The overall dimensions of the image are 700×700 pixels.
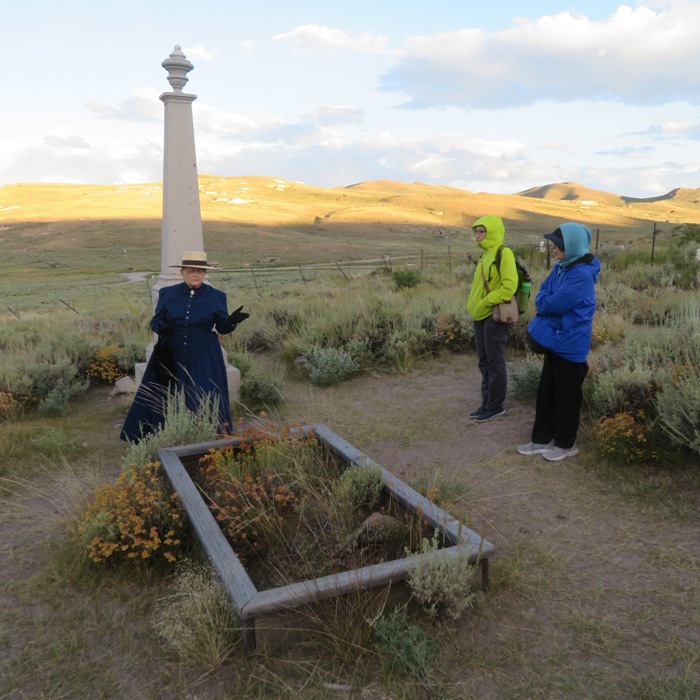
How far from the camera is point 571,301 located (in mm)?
4633

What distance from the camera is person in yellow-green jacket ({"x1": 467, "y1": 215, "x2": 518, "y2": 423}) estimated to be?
5578 millimetres

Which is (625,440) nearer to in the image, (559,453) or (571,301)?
(559,453)

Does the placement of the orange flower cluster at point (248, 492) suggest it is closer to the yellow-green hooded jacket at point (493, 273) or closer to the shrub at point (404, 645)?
the shrub at point (404, 645)

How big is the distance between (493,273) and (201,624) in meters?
4.05

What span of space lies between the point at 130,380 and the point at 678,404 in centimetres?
587

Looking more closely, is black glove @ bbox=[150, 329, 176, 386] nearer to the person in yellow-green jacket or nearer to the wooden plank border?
the wooden plank border

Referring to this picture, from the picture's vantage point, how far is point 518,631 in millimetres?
2928

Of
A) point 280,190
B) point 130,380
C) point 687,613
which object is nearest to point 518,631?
point 687,613

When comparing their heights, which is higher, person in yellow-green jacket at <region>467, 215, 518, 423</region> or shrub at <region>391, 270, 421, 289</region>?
person in yellow-green jacket at <region>467, 215, 518, 423</region>

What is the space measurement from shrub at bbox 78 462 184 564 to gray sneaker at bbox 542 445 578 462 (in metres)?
2.92

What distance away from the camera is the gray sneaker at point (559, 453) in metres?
4.92

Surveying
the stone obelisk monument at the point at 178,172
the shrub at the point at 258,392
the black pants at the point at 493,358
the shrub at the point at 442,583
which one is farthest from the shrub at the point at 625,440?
the stone obelisk monument at the point at 178,172

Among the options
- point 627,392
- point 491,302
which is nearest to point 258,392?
point 491,302

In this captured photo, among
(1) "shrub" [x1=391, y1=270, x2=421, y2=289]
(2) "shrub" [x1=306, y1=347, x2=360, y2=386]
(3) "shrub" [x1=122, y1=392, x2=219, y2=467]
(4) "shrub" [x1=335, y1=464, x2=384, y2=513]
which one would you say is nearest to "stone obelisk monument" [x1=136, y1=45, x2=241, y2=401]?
(2) "shrub" [x1=306, y1=347, x2=360, y2=386]
